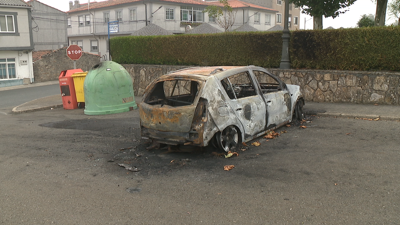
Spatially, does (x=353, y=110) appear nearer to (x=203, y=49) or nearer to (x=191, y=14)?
(x=203, y=49)

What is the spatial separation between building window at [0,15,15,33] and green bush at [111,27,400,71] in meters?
Answer: 18.0

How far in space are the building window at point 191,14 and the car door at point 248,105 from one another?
135 ft

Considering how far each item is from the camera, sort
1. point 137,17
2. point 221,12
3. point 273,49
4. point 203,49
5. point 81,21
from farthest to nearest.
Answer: point 81,21
point 137,17
point 221,12
point 203,49
point 273,49

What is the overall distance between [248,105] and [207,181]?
7.37 ft

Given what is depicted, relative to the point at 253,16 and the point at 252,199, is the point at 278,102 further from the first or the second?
the point at 253,16

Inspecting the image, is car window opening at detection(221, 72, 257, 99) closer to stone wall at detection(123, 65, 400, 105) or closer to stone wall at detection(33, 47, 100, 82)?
stone wall at detection(123, 65, 400, 105)

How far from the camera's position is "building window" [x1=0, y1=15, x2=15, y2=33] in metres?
31.6

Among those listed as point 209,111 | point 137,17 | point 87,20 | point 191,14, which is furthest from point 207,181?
point 87,20

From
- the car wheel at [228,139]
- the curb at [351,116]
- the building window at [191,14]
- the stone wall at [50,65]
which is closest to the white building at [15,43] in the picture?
the stone wall at [50,65]

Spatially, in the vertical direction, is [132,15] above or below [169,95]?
above

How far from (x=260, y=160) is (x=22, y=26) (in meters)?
32.8

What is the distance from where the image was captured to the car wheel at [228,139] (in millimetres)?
6535

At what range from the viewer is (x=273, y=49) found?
45.6 ft

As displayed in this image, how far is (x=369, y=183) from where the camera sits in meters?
5.04
